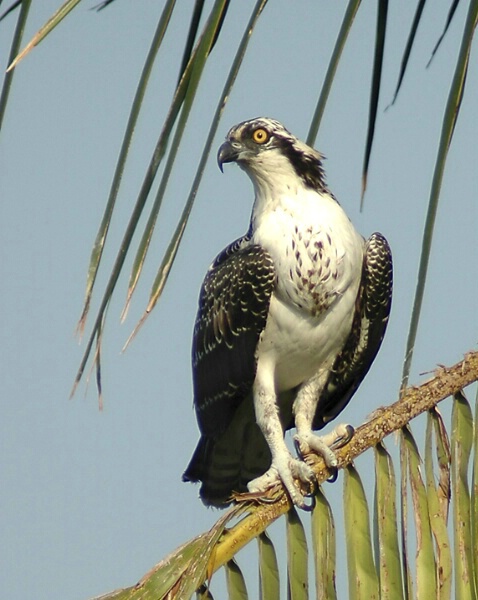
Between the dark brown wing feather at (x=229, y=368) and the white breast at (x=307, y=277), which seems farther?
the dark brown wing feather at (x=229, y=368)

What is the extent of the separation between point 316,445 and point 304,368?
912 mm

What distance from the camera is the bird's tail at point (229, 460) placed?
21.5 ft

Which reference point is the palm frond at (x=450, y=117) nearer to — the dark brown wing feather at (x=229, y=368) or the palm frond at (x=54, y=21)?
the palm frond at (x=54, y=21)

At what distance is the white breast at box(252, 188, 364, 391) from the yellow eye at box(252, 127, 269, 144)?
42cm

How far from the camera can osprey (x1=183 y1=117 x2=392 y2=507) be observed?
606 centimetres

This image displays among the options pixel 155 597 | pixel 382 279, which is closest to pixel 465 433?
pixel 155 597

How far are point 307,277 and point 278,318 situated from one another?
0.35 meters

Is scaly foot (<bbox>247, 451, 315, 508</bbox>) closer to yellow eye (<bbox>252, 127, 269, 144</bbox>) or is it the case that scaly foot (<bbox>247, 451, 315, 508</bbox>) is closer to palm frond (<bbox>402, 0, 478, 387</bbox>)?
palm frond (<bbox>402, 0, 478, 387</bbox>)

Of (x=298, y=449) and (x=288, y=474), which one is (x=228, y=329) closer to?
(x=298, y=449)

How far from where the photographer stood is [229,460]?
6.66 meters

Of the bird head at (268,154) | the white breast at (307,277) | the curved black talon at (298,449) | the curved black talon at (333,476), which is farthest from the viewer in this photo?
the bird head at (268,154)

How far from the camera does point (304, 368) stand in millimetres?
6422

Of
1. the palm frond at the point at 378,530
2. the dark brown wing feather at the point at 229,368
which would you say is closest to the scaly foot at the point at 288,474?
the dark brown wing feather at the point at 229,368

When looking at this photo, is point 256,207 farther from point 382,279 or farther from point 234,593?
point 234,593
